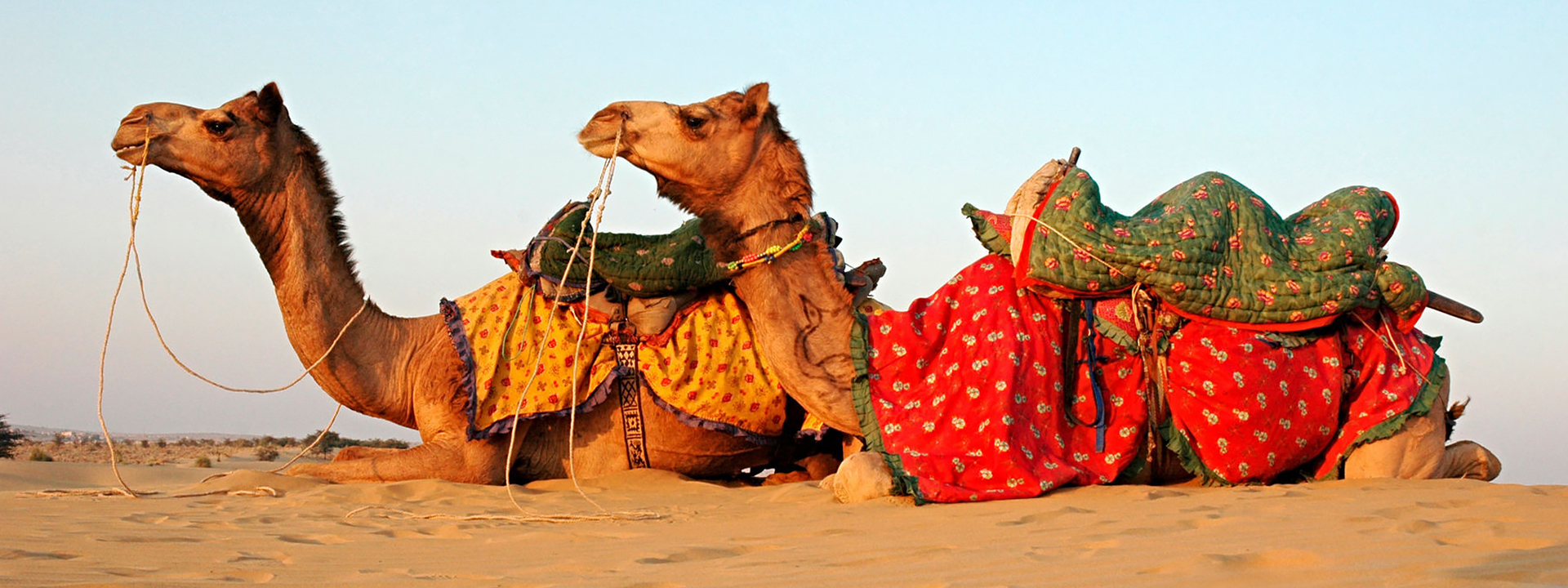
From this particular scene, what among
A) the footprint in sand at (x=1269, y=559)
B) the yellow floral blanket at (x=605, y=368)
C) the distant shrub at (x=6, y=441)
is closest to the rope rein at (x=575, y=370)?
the yellow floral blanket at (x=605, y=368)

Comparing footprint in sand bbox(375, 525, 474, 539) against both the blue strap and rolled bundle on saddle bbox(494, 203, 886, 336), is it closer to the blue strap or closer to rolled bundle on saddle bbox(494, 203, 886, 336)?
rolled bundle on saddle bbox(494, 203, 886, 336)

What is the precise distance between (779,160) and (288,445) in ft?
42.7

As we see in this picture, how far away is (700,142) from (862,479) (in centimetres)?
166

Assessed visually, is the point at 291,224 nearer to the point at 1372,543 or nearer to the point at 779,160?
the point at 779,160

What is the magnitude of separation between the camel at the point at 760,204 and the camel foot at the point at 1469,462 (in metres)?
0.01

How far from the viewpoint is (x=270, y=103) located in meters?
6.40

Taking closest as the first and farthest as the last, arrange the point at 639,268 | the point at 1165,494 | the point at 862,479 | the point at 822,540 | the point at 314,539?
the point at 822,540, the point at 314,539, the point at 1165,494, the point at 862,479, the point at 639,268

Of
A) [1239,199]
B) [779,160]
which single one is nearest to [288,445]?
[779,160]

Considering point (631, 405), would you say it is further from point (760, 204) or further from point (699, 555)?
point (699, 555)

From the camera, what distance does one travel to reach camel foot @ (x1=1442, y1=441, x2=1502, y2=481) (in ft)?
18.1

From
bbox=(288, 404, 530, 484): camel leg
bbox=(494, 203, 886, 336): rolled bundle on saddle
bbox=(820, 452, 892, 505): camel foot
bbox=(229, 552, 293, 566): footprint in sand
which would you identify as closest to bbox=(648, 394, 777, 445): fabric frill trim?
bbox=(494, 203, 886, 336): rolled bundle on saddle

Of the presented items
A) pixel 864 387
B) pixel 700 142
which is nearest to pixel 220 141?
pixel 700 142

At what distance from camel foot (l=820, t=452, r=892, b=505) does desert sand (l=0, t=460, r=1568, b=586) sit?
7 cm

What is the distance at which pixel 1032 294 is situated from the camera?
5.59 metres
